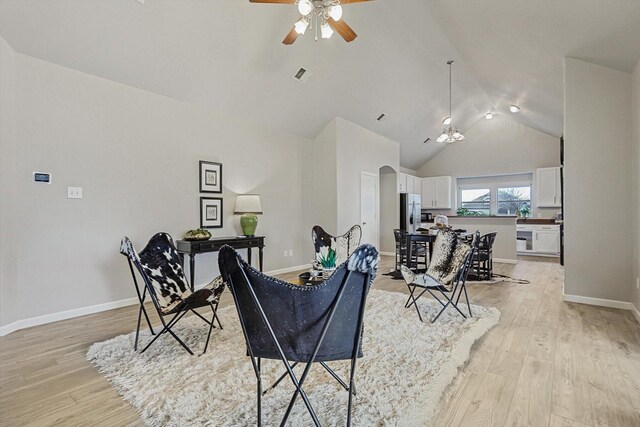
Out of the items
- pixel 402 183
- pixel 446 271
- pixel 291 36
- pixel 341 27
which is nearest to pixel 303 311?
pixel 446 271

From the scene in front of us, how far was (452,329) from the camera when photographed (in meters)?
2.81

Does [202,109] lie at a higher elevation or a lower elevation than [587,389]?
higher

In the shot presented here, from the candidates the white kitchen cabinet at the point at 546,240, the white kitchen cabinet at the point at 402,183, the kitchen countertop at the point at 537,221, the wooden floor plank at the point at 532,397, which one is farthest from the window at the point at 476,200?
the wooden floor plank at the point at 532,397

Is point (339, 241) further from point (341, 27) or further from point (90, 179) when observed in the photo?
point (90, 179)

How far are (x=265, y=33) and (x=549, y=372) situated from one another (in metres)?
4.34

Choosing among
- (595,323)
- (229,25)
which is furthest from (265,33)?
(595,323)

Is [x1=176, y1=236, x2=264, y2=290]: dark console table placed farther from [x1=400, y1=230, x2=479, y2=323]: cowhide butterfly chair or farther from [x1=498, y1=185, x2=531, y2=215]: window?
[x1=498, y1=185, x2=531, y2=215]: window

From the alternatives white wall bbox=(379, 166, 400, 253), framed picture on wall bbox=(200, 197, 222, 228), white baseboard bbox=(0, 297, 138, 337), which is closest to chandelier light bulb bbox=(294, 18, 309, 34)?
framed picture on wall bbox=(200, 197, 222, 228)

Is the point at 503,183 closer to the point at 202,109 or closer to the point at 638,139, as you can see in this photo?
the point at 638,139

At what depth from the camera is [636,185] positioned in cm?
326

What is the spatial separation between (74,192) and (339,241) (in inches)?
137

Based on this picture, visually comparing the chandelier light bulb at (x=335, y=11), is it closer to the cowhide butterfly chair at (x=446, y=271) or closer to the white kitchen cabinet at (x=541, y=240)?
the cowhide butterfly chair at (x=446, y=271)

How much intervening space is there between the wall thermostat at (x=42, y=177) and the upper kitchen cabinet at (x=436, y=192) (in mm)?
8830

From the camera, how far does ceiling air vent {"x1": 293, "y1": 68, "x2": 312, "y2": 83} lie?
4627 millimetres
